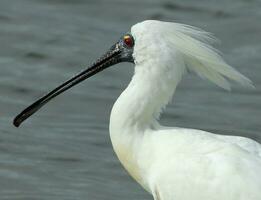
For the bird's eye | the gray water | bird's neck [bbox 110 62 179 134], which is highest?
the bird's eye

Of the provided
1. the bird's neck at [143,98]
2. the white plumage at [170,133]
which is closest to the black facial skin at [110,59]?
the white plumage at [170,133]

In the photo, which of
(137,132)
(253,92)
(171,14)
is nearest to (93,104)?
(253,92)

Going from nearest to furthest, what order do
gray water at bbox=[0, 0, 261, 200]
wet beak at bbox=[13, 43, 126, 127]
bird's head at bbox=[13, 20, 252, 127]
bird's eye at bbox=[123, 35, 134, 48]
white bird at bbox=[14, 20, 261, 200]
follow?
white bird at bbox=[14, 20, 261, 200] → bird's head at bbox=[13, 20, 252, 127] → bird's eye at bbox=[123, 35, 134, 48] → wet beak at bbox=[13, 43, 126, 127] → gray water at bbox=[0, 0, 261, 200]

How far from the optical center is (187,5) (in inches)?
747

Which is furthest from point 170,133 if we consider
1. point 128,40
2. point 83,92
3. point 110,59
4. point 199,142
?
point 83,92

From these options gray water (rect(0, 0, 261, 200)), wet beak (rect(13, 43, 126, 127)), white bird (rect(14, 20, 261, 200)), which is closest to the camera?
white bird (rect(14, 20, 261, 200))

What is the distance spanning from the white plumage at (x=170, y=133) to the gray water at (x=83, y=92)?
2319mm

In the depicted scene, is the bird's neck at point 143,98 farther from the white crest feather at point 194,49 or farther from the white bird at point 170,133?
the white crest feather at point 194,49

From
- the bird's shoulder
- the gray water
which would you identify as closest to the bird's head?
the bird's shoulder

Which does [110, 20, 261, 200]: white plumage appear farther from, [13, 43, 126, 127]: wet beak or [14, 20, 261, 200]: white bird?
[13, 43, 126, 127]: wet beak

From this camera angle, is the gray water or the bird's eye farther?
the gray water

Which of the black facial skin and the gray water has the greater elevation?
the black facial skin

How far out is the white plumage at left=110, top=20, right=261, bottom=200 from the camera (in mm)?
10586

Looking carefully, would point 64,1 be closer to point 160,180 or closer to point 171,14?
point 171,14
